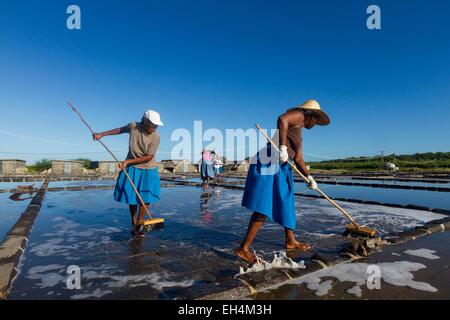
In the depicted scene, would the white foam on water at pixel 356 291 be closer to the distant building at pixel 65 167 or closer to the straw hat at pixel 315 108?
the straw hat at pixel 315 108

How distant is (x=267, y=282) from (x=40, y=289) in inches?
62.1

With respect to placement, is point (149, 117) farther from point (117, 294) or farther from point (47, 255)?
point (117, 294)

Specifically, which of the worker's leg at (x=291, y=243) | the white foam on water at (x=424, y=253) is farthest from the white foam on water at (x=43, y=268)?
the white foam on water at (x=424, y=253)

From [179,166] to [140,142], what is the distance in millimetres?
22500

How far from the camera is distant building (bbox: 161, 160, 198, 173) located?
25.8m

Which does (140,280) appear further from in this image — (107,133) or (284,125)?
(107,133)

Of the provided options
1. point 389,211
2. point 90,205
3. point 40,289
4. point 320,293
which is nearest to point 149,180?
point 40,289

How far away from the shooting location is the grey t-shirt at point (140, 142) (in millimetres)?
3707

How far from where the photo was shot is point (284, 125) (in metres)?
2.67

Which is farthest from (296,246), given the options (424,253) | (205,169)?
(205,169)

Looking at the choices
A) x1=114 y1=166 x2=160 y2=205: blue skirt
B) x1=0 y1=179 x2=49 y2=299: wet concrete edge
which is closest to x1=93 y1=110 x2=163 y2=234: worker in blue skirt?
x1=114 y1=166 x2=160 y2=205: blue skirt

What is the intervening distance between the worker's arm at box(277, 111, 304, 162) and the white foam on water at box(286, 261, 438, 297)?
1.01m

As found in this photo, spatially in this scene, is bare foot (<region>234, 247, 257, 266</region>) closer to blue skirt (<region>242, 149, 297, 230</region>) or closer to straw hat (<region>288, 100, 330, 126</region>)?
blue skirt (<region>242, 149, 297, 230</region>)

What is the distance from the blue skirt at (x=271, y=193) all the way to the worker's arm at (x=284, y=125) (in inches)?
5.1
